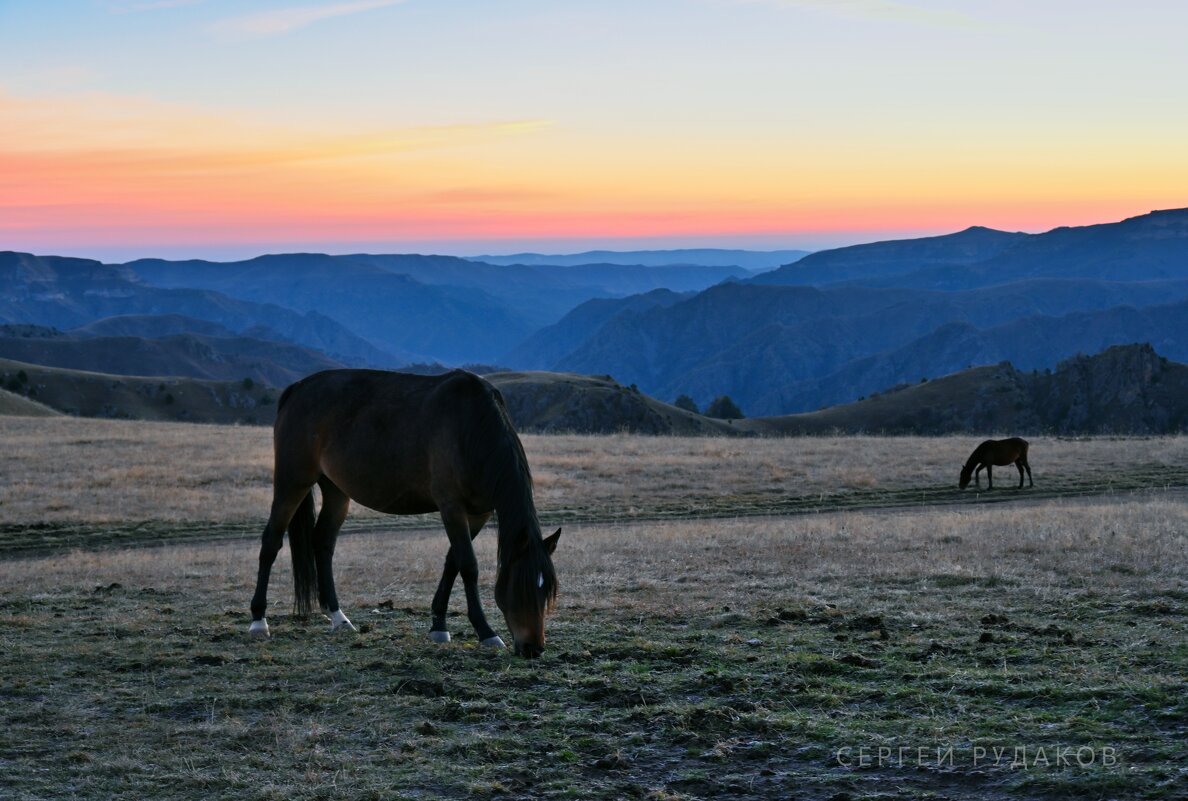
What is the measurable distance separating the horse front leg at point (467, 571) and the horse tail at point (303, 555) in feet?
6.62

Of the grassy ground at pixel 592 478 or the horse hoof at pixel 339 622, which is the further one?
the grassy ground at pixel 592 478

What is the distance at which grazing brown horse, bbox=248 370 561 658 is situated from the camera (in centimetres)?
943

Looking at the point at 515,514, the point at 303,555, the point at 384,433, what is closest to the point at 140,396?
the point at 303,555

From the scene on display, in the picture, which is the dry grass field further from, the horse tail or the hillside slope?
the hillside slope

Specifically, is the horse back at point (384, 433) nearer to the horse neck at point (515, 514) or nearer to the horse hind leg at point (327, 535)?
the horse hind leg at point (327, 535)

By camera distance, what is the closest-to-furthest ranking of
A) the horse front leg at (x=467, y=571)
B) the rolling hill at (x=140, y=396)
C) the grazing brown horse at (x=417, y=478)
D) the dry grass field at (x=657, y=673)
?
the dry grass field at (x=657, y=673) → the grazing brown horse at (x=417, y=478) → the horse front leg at (x=467, y=571) → the rolling hill at (x=140, y=396)

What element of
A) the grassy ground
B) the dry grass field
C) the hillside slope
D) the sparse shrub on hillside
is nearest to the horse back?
the dry grass field

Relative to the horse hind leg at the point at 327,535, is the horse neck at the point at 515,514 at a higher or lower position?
higher

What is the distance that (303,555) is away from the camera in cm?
1180

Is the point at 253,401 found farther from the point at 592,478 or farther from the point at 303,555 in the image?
the point at 303,555

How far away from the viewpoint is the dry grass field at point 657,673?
20.4 ft

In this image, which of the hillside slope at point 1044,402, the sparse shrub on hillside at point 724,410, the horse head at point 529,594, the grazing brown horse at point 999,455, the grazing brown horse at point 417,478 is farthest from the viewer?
the sparse shrub on hillside at point 724,410

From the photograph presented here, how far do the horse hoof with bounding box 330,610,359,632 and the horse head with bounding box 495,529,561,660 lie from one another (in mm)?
2489

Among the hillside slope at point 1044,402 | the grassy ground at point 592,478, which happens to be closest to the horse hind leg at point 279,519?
the grassy ground at point 592,478
